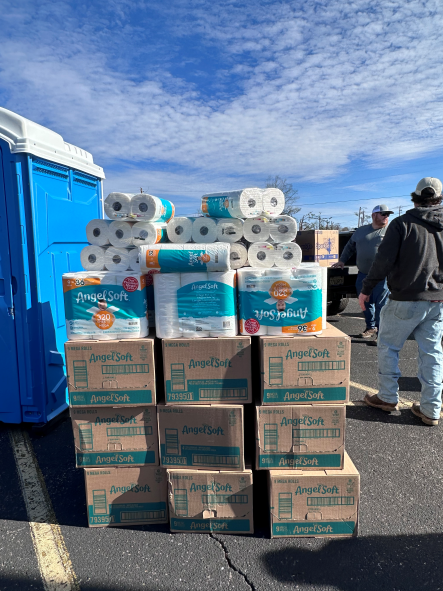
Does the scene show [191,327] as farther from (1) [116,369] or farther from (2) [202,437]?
(2) [202,437]

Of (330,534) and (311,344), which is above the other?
(311,344)

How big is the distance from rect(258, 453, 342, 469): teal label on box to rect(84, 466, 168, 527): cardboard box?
2.22 ft

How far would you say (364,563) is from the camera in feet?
7.54

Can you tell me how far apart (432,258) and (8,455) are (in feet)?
13.2

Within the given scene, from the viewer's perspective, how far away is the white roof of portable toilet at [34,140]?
11.3 feet

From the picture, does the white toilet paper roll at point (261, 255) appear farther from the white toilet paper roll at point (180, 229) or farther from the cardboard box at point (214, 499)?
the cardboard box at point (214, 499)

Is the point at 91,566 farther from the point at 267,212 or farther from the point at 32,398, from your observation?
the point at 267,212

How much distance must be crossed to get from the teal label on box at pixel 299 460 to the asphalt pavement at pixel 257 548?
234 millimetres

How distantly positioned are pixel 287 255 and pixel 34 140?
8.00 ft

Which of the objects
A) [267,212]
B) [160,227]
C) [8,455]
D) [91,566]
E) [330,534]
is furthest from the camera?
[8,455]

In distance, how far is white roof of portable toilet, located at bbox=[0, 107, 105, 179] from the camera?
11.3ft

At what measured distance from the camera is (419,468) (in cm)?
322

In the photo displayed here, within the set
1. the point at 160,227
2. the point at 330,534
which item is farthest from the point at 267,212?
the point at 330,534

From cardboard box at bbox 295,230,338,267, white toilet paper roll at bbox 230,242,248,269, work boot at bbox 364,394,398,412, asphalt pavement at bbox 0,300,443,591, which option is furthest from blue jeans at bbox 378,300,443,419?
cardboard box at bbox 295,230,338,267
